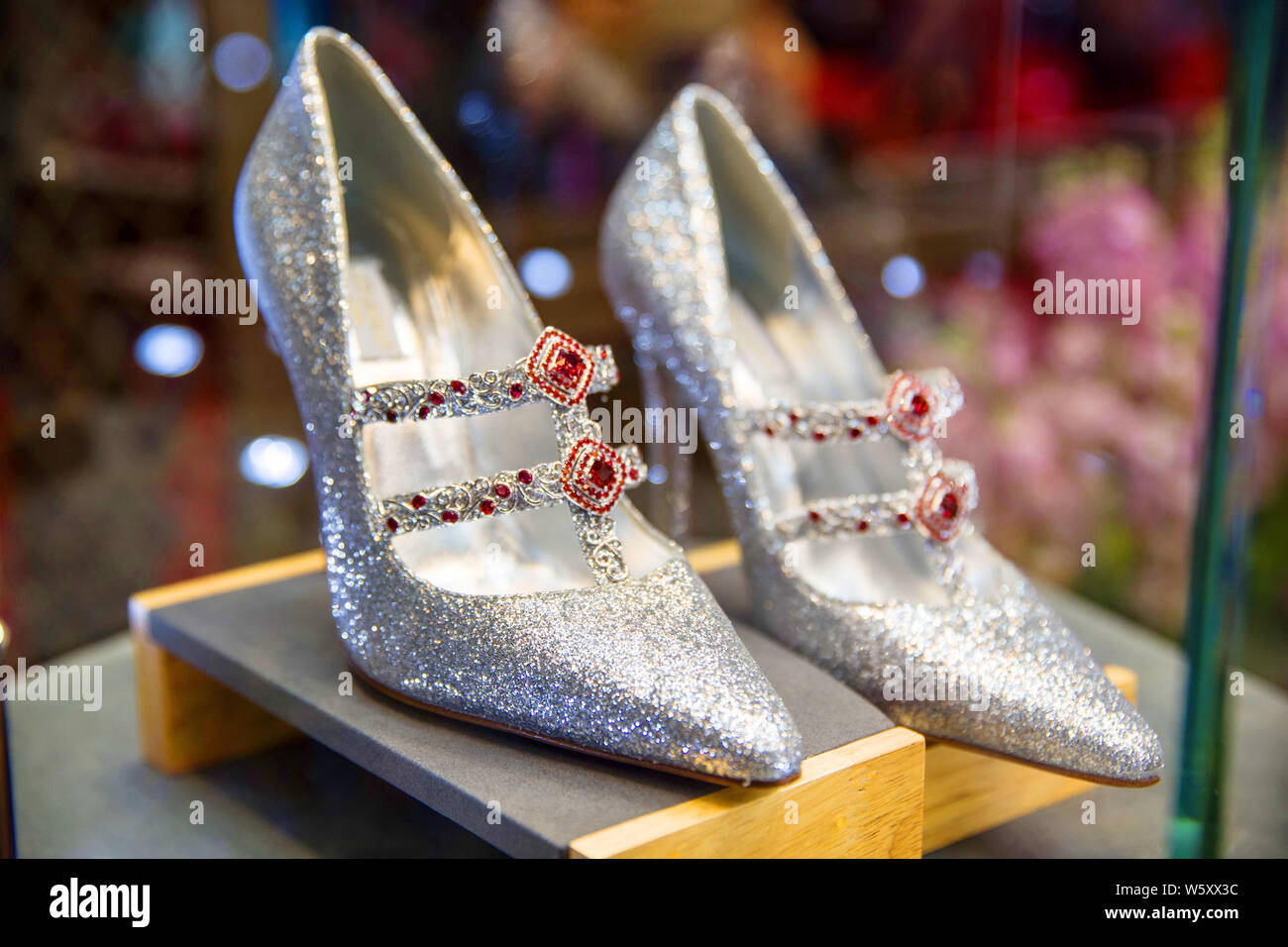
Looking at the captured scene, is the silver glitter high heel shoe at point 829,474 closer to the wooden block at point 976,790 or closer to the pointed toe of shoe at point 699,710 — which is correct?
the wooden block at point 976,790

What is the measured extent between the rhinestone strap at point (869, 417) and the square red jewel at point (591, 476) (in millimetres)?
195

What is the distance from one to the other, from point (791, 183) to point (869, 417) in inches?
36.8

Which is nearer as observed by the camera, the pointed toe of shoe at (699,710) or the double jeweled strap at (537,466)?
the pointed toe of shoe at (699,710)

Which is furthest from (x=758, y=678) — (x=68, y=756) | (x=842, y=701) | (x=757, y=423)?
(x=68, y=756)

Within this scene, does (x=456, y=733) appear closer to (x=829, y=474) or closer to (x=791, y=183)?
(x=829, y=474)

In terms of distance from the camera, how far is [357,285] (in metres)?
1.03

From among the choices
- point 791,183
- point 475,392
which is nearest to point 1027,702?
point 475,392

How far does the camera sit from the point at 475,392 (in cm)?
79

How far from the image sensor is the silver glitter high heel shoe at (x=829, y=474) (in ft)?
2.53

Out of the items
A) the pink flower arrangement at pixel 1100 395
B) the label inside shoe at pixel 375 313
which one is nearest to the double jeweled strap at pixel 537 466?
the label inside shoe at pixel 375 313

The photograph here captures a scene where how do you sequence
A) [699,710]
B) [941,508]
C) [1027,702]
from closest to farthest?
[699,710], [1027,702], [941,508]

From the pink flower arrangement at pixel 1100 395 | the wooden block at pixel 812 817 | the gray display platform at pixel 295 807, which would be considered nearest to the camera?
the wooden block at pixel 812 817

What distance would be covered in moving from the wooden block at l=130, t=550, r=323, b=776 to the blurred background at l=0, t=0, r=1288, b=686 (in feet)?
1.25
